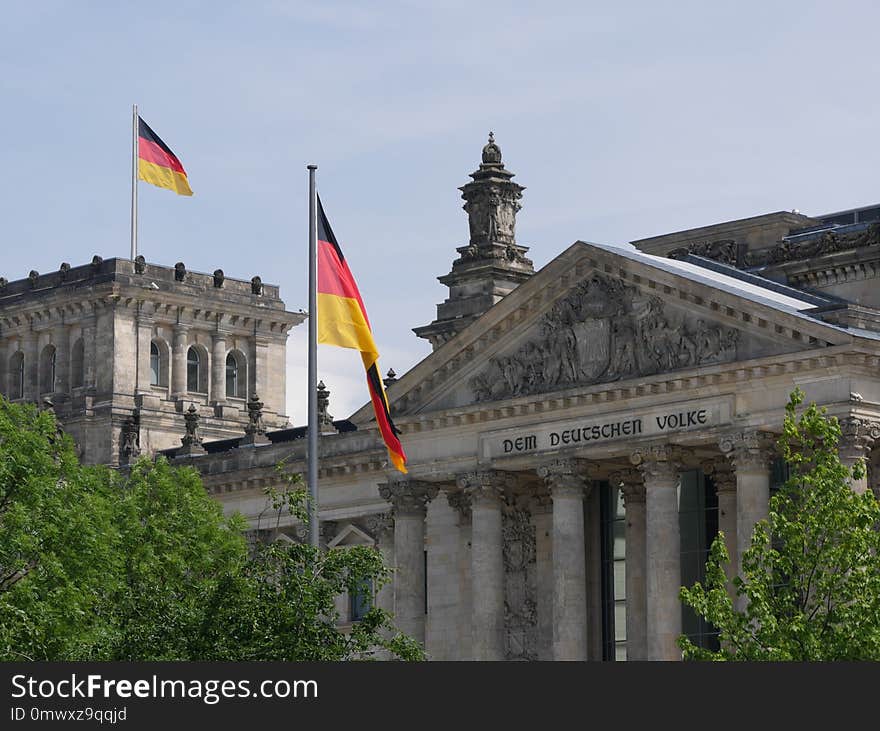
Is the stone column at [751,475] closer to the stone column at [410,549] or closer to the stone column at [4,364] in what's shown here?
the stone column at [410,549]

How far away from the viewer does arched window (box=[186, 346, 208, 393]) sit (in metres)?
138

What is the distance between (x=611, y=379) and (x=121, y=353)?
51.0 meters

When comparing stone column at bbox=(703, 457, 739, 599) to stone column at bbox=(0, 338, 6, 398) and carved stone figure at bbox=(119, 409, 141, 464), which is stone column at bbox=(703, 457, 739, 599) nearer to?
carved stone figure at bbox=(119, 409, 141, 464)

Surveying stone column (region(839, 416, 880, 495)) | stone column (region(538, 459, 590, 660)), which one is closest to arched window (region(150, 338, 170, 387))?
stone column (region(538, 459, 590, 660))

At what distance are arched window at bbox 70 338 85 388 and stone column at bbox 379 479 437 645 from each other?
140 ft

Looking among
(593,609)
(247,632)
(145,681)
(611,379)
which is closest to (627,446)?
(611,379)

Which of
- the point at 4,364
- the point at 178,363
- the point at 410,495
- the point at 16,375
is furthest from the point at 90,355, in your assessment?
the point at 410,495

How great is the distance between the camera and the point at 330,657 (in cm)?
5619

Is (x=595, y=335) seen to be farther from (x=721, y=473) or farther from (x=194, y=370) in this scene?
(x=194, y=370)

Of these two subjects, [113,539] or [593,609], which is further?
[593,609]

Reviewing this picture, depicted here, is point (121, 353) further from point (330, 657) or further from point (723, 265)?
point (330, 657)

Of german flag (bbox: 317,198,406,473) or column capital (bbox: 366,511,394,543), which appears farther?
column capital (bbox: 366,511,394,543)

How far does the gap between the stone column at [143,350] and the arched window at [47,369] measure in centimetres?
532

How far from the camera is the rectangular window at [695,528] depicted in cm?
8775
